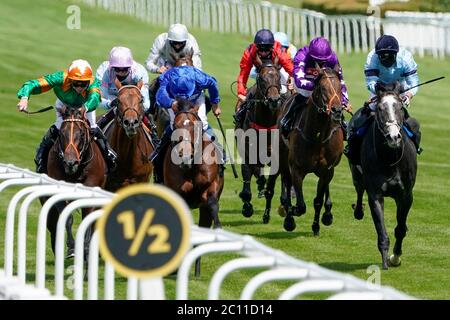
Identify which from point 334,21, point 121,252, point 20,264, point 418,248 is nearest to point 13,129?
point 418,248

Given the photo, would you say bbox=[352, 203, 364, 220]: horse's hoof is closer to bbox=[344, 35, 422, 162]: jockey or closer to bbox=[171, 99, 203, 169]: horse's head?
bbox=[344, 35, 422, 162]: jockey

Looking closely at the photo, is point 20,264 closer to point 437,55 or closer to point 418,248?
point 418,248

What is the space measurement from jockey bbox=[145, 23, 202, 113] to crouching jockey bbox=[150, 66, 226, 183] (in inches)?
88.9

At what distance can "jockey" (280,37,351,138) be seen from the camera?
50.2ft

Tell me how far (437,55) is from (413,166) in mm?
25660

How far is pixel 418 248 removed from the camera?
48.8 ft

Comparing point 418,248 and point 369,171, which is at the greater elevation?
point 369,171

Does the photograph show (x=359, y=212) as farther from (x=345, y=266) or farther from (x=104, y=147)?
(x=104, y=147)

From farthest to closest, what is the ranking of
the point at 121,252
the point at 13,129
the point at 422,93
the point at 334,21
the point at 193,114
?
the point at 334,21, the point at 422,93, the point at 13,129, the point at 193,114, the point at 121,252

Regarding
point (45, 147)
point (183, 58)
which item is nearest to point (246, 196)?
point (183, 58)

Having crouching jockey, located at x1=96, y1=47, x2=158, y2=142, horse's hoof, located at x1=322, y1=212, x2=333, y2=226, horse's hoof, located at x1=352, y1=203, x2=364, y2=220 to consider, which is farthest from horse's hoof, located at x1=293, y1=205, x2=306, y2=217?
crouching jockey, located at x1=96, y1=47, x2=158, y2=142

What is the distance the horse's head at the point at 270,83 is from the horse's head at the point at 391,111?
133 inches

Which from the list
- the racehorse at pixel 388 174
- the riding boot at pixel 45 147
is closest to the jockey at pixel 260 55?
the racehorse at pixel 388 174

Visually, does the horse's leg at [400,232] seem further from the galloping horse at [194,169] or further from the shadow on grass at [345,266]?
the galloping horse at [194,169]
